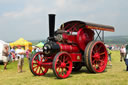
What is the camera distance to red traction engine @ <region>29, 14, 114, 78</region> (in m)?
7.50

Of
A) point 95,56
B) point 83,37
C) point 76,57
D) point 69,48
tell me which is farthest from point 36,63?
point 95,56

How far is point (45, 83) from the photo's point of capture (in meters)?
6.34

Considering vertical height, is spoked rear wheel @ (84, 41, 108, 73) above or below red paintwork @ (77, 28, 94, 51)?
below

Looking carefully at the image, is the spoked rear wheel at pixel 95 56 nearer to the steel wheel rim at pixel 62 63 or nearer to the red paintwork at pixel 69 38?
the red paintwork at pixel 69 38

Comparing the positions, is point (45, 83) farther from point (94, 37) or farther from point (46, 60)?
point (94, 37)

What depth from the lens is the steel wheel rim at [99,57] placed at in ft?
28.4

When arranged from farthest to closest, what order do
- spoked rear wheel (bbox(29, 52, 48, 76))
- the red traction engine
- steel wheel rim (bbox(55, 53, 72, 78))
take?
spoked rear wheel (bbox(29, 52, 48, 76))
the red traction engine
steel wheel rim (bbox(55, 53, 72, 78))

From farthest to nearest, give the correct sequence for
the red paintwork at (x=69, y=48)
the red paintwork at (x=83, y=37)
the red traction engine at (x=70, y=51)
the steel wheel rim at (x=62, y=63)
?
the red paintwork at (x=83, y=37) < the red paintwork at (x=69, y=48) < the red traction engine at (x=70, y=51) < the steel wheel rim at (x=62, y=63)

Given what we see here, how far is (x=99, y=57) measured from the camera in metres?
8.82

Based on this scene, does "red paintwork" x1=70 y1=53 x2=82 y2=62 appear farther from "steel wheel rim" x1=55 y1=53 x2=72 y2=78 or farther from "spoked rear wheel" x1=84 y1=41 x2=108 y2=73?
"steel wheel rim" x1=55 y1=53 x2=72 y2=78

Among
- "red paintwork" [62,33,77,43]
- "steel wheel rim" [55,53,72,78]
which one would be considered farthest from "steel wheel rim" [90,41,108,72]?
"steel wheel rim" [55,53,72,78]

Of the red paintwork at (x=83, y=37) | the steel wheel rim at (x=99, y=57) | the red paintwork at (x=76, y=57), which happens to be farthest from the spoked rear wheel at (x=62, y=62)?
the steel wheel rim at (x=99, y=57)

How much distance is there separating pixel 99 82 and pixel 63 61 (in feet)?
5.79

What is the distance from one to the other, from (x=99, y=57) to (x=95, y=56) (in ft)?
1.01
